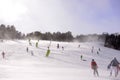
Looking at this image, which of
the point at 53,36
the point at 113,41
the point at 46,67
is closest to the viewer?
the point at 46,67

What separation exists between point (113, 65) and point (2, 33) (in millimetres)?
100131

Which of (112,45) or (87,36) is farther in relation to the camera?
(87,36)

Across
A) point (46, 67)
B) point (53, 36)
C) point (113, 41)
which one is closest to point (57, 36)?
point (53, 36)

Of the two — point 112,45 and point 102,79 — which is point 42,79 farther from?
point 112,45

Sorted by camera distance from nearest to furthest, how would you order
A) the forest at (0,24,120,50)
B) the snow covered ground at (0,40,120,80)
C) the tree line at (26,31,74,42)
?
1. the snow covered ground at (0,40,120,80)
2. the forest at (0,24,120,50)
3. the tree line at (26,31,74,42)

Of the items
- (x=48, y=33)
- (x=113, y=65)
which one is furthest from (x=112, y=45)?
(x=113, y=65)

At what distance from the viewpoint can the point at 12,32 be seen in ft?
408

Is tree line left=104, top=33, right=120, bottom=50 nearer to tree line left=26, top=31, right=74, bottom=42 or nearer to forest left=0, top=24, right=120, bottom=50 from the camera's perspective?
forest left=0, top=24, right=120, bottom=50

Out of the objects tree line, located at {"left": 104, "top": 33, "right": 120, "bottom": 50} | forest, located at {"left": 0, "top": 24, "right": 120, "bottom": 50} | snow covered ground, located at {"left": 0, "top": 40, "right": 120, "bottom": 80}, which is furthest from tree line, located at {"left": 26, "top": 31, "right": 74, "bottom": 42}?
snow covered ground, located at {"left": 0, "top": 40, "right": 120, "bottom": 80}

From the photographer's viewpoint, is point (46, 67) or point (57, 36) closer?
point (46, 67)

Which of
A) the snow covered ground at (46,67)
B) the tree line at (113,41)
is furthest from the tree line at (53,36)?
the snow covered ground at (46,67)

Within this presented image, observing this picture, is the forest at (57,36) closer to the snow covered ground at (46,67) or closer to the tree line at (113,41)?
the tree line at (113,41)

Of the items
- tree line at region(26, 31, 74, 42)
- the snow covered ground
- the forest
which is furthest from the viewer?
tree line at region(26, 31, 74, 42)

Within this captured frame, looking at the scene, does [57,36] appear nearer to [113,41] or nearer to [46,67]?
[113,41]
